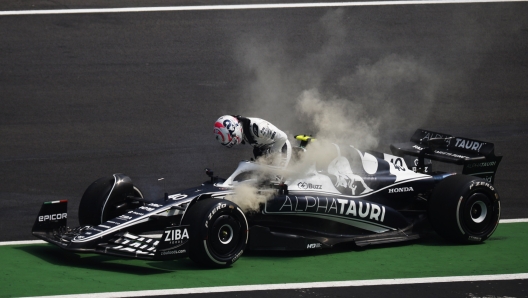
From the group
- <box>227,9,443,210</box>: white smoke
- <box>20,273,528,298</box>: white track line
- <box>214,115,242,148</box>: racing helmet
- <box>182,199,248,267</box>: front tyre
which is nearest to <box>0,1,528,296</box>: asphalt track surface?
<box>227,9,443,210</box>: white smoke

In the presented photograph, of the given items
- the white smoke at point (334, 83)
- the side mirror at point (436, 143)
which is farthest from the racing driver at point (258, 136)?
the white smoke at point (334, 83)

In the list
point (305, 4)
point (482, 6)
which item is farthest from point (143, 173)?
point (482, 6)

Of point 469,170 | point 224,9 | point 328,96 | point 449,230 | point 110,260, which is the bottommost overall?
point 110,260

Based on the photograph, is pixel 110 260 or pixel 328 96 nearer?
pixel 110 260

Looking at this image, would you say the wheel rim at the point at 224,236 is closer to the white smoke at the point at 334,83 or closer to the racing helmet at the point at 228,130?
the racing helmet at the point at 228,130

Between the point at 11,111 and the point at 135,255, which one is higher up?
the point at 11,111

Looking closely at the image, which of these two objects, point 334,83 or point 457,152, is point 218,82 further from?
point 457,152

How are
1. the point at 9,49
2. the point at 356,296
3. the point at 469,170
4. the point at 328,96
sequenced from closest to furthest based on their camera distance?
the point at 356,296
the point at 469,170
the point at 328,96
the point at 9,49

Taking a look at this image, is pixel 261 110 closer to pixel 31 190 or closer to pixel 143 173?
pixel 143 173

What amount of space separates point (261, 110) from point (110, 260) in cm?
690

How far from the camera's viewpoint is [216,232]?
10969mm

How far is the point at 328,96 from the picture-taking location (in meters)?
18.0

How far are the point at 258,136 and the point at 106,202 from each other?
215 cm

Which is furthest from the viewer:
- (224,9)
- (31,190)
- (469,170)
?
(224,9)
